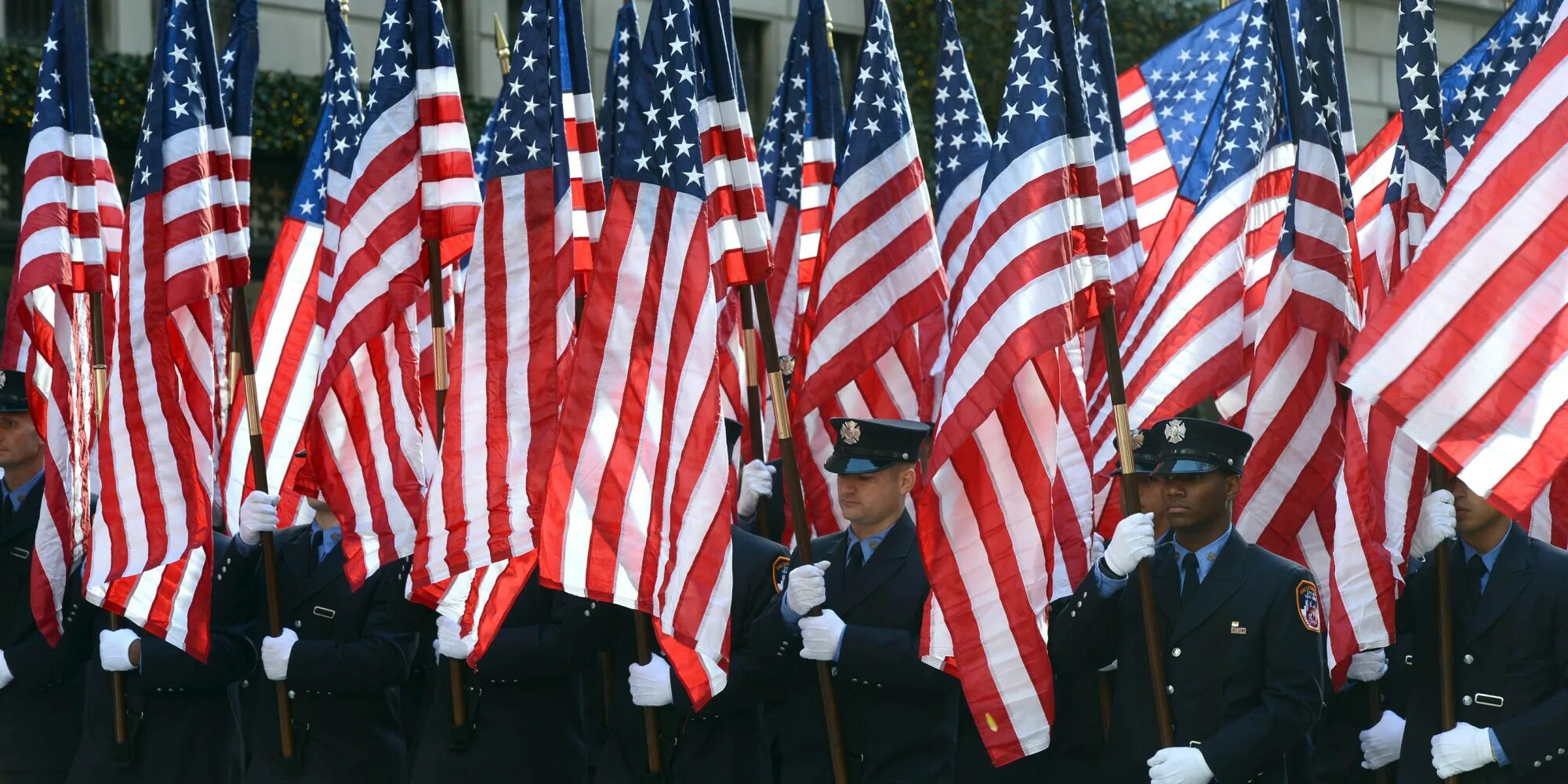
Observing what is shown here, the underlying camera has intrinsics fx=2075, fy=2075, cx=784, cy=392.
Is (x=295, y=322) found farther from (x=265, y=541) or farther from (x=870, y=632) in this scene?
(x=870, y=632)

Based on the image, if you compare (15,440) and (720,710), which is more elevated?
(15,440)

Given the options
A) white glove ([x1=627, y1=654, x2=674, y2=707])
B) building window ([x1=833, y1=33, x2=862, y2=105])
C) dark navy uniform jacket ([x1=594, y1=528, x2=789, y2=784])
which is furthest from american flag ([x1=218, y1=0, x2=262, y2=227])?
building window ([x1=833, y1=33, x2=862, y2=105])

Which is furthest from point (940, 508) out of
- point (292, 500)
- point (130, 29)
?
point (130, 29)

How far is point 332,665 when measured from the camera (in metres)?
7.89

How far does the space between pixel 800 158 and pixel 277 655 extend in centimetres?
419

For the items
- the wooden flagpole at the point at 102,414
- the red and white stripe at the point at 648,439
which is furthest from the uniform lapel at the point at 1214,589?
the wooden flagpole at the point at 102,414

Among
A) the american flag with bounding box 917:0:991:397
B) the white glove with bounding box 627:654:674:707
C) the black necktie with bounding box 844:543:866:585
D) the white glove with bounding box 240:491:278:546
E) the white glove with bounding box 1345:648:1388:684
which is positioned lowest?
the white glove with bounding box 1345:648:1388:684

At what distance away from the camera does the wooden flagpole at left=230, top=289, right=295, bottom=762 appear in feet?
26.4

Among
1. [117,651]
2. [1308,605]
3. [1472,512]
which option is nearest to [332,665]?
[117,651]

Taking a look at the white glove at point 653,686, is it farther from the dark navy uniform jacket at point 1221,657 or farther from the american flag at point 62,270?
the american flag at point 62,270

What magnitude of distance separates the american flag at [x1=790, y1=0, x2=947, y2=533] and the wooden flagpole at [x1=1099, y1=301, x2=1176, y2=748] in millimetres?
1286

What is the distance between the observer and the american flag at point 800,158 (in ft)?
29.6

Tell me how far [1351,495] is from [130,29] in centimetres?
1347

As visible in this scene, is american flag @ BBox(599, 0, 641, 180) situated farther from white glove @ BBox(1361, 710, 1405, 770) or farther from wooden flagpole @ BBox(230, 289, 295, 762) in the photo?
white glove @ BBox(1361, 710, 1405, 770)
